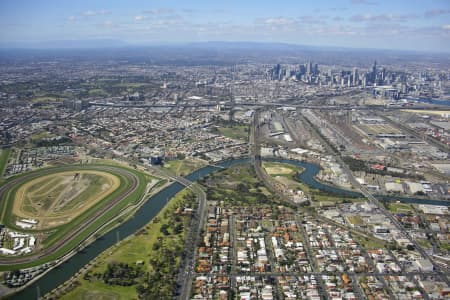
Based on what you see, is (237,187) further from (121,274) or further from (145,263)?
(121,274)

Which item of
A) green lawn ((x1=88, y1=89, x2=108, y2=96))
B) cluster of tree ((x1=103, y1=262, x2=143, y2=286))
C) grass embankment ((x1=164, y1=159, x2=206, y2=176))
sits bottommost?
cluster of tree ((x1=103, y1=262, x2=143, y2=286))

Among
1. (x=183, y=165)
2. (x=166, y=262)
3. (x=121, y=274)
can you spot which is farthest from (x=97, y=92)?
(x=121, y=274)

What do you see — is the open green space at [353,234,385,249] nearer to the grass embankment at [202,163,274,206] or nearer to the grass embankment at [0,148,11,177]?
the grass embankment at [202,163,274,206]

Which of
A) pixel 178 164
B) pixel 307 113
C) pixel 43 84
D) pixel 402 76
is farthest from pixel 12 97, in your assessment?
pixel 402 76

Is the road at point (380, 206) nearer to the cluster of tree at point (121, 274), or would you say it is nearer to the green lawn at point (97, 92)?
the cluster of tree at point (121, 274)

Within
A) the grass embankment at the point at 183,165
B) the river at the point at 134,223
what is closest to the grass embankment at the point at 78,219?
the river at the point at 134,223

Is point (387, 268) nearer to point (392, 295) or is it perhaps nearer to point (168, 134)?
point (392, 295)

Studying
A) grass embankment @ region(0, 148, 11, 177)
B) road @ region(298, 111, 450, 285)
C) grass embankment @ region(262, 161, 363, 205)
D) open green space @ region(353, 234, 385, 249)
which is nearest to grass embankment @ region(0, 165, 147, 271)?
grass embankment @ region(0, 148, 11, 177)
